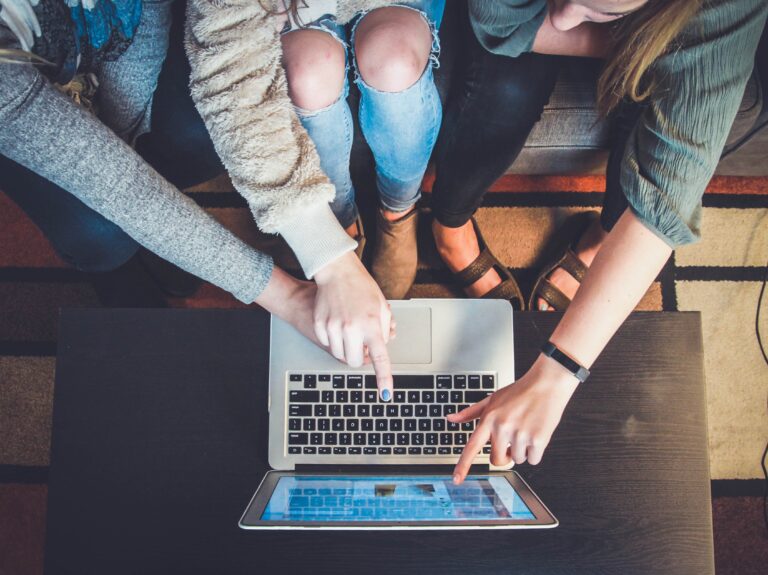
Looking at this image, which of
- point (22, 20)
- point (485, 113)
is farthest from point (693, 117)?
point (22, 20)

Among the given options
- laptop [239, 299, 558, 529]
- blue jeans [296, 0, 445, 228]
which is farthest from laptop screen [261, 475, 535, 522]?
blue jeans [296, 0, 445, 228]

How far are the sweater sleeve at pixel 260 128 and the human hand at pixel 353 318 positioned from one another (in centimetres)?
3

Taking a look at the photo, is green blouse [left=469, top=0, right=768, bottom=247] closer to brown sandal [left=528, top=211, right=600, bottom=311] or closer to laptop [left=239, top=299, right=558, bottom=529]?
laptop [left=239, top=299, right=558, bottom=529]

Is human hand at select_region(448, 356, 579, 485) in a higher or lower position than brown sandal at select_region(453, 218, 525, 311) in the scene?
lower

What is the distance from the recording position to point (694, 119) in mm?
678

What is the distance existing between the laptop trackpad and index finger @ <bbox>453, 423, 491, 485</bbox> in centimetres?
12

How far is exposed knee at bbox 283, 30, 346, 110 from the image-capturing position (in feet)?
2.53

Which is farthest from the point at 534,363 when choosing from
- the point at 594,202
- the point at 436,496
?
the point at 594,202

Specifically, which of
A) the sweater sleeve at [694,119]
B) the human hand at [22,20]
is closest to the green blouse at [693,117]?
the sweater sleeve at [694,119]

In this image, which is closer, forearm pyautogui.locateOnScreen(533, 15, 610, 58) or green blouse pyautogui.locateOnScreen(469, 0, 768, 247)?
green blouse pyautogui.locateOnScreen(469, 0, 768, 247)

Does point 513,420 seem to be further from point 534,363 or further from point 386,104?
point 386,104

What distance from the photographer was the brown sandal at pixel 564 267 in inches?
47.4

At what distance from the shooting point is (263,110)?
710 millimetres

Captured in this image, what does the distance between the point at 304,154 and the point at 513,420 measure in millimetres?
440
